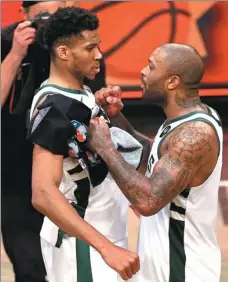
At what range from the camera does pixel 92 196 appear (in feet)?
8.68

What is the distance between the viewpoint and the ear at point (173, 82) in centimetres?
259

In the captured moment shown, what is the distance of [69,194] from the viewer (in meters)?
2.64

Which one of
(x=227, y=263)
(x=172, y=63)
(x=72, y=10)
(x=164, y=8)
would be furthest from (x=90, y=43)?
(x=164, y=8)

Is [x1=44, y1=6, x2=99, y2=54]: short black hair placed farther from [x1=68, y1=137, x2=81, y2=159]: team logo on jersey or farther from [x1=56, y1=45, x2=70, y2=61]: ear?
[x1=68, y1=137, x2=81, y2=159]: team logo on jersey

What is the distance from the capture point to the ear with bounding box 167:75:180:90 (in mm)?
2588

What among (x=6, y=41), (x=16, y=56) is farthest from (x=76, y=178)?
(x=6, y=41)

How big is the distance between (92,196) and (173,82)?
1.73 feet

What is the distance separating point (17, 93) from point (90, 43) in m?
1.23

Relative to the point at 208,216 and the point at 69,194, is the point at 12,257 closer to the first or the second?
the point at 69,194

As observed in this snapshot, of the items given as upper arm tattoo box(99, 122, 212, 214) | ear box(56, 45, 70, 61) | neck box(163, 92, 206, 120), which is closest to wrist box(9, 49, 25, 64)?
ear box(56, 45, 70, 61)

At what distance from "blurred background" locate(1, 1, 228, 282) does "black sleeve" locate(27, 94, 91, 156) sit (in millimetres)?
4633

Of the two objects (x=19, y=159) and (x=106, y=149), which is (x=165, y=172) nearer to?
(x=106, y=149)

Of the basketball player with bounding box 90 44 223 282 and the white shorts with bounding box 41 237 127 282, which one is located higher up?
the basketball player with bounding box 90 44 223 282

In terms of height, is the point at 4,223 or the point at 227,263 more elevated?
the point at 4,223
